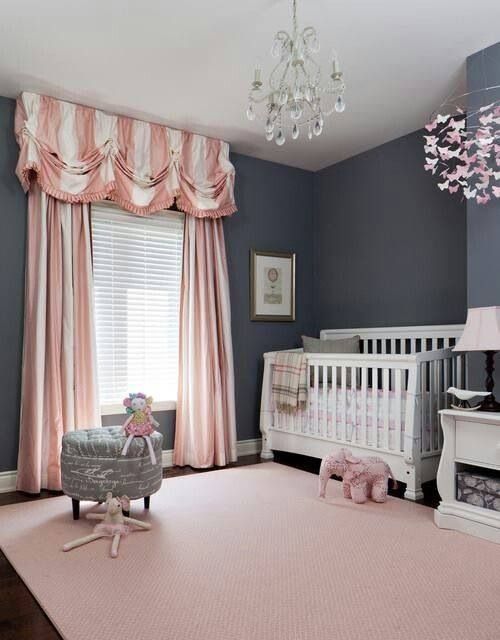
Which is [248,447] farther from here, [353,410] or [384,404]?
[384,404]

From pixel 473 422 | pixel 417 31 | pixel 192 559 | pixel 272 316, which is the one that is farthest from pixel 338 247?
pixel 192 559

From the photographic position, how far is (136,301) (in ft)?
12.1

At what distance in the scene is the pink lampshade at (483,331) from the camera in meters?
2.34

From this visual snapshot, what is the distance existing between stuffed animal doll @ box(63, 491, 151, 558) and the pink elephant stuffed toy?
41.4 inches

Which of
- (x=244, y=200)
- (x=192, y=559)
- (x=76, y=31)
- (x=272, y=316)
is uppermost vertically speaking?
(x=76, y=31)

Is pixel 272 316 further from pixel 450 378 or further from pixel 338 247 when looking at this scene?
pixel 450 378

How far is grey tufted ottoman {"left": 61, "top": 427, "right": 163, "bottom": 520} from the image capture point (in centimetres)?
250

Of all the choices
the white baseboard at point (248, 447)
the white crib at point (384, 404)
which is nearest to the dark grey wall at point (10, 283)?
the white baseboard at point (248, 447)

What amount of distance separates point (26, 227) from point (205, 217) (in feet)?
4.06

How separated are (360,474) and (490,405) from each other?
796 mm

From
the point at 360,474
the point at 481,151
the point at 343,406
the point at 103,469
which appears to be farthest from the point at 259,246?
the point at 103,469

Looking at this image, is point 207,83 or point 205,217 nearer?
point 207,83

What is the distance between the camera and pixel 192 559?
2.12 m

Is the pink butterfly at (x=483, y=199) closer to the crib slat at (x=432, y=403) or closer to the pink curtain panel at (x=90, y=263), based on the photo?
the crib slat at (x=432, y=403)
